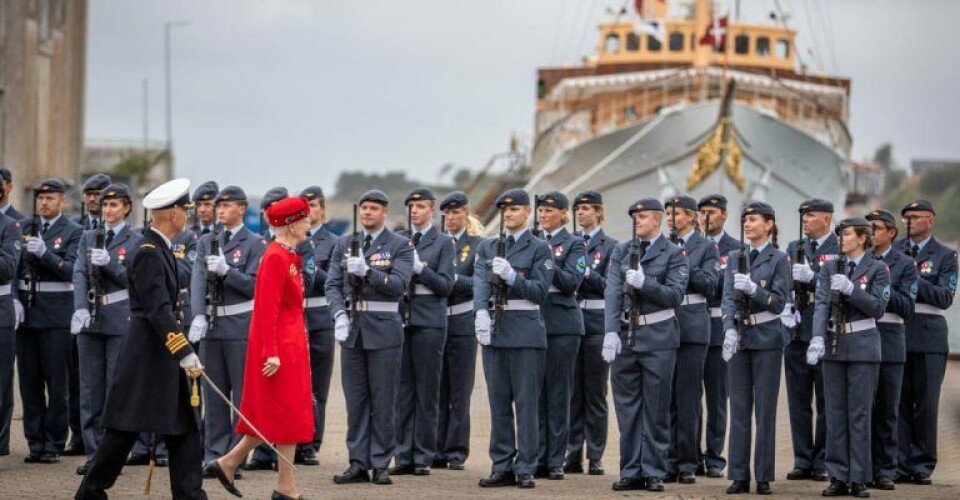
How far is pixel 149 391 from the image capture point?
1124 cm

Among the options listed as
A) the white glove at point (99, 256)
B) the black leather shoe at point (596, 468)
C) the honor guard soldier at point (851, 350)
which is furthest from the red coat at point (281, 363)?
the honor guard soldier at point (851, 350)

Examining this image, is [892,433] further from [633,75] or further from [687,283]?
[633,75]

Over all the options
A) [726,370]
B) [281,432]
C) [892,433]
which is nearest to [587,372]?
[726,370]

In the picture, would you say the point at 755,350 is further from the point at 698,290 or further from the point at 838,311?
the point at 698,290

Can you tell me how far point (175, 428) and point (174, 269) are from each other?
101 cm

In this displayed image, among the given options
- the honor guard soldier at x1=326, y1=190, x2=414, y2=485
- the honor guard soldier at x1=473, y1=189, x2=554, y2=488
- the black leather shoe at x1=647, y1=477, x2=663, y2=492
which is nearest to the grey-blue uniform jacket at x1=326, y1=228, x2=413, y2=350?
the honor guard soldier at x1=326, y1=190, x2=414, y2=485

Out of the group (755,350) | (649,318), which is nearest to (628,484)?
(649,318)

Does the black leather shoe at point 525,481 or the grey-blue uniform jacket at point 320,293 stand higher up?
the grey-blue uniform jacket at point 320,293

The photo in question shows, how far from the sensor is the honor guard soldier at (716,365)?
1492cm

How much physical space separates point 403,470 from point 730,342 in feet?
9.44

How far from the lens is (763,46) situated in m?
38.1

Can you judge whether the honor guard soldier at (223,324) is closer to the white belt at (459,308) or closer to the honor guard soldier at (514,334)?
the honor guard soldier at (514,334)

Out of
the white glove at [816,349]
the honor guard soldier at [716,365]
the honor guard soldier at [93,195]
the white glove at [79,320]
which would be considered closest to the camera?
the white glove at [816,349]

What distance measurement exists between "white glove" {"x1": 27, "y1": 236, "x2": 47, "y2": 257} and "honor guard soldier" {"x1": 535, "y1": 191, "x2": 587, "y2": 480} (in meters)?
3.88
